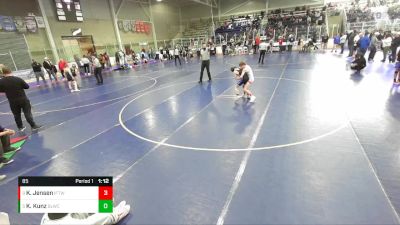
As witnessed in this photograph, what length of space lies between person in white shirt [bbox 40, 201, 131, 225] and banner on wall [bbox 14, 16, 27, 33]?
19.7 meters

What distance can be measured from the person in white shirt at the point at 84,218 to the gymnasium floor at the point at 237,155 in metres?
0.18

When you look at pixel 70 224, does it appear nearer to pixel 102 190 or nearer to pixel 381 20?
pixel 102 190

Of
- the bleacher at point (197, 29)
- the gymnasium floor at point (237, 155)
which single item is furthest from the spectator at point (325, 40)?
the bleacher at point (197, 29)

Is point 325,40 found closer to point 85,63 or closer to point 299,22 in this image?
point 299,22

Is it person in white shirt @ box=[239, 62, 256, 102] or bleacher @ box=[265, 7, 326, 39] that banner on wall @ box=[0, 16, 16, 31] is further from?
bleacher @ box=[265, 7, 326, 39]

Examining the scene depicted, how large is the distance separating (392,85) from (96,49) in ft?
75.5

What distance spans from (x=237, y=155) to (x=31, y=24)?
20.1 meters

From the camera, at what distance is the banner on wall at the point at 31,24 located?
17.5m

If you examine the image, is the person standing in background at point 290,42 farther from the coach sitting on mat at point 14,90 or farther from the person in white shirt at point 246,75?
the coach sitting on mat at point 14,90

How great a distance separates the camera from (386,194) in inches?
126

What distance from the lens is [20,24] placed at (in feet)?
56.2

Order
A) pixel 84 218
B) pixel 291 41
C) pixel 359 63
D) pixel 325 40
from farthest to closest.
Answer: pixel 291 41 → pixel 325 40 → pixel 359 63 → pixel 84 218

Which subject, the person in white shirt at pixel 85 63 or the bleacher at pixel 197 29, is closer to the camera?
the person in white shirt at pixel 85 63
